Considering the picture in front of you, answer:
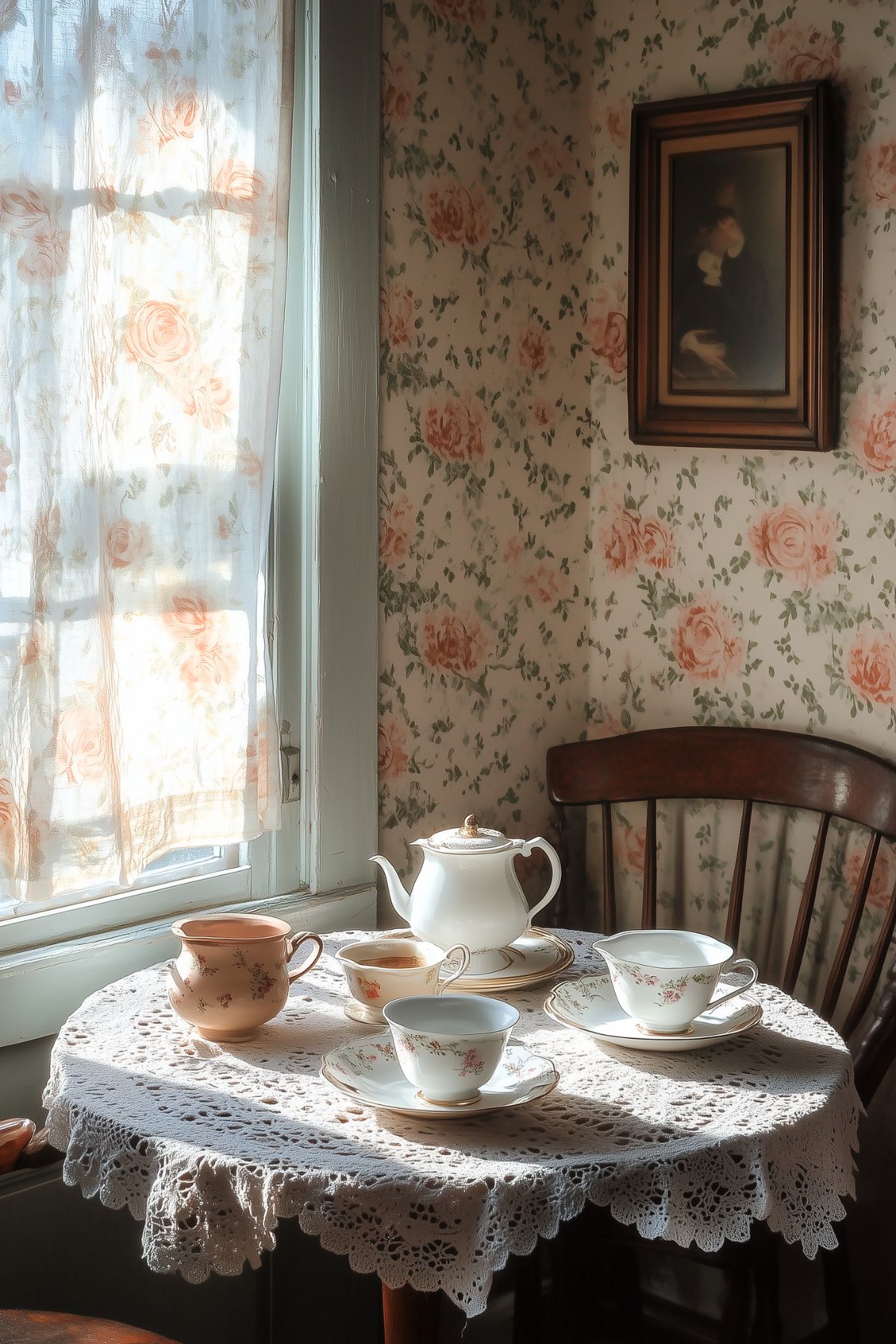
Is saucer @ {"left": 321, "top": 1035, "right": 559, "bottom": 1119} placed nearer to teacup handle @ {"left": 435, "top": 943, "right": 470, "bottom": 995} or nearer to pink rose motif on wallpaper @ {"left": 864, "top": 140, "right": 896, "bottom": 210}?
teacup handle @ {"left": 435, "top": 943, "right": 470, "bottom": 995}

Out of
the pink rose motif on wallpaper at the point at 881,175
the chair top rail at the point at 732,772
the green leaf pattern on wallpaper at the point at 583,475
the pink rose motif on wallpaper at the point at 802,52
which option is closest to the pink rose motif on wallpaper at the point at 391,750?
the green leaf pattern on wallpaper at the point at 583,475

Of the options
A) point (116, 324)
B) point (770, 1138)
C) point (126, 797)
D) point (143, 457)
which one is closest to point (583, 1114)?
point (770, 1138)

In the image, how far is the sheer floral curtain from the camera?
5.24 feet

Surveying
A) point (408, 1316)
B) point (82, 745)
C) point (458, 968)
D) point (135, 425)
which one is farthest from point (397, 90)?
point (408, 1316)

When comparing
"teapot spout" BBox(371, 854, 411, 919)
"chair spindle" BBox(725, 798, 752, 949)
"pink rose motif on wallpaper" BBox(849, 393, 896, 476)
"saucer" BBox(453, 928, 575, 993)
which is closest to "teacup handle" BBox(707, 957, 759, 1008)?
"saucer" BBox(453, 928, 575, 993)

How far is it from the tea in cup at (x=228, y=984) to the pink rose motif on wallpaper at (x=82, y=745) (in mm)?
322

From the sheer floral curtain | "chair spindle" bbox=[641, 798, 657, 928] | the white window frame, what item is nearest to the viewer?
the sheer floral curtain

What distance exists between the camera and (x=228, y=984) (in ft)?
4.61

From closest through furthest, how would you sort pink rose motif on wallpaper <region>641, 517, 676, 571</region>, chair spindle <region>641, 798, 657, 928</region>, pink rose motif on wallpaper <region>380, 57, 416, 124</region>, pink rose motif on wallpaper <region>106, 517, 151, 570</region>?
pink rose motif on wallpaper <region>106, 517, 151, 570</region> → pink rose motif on wallpaper <region>380, 57, 416, 124</region> → chair spindle <region>641, 798, 657, 928</region> → pink rose motif on wallpaper <region>641, 517, 676, 571</region>

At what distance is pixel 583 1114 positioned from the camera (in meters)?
1.25

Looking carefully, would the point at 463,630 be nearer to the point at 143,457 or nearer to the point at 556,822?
the point at 556,822

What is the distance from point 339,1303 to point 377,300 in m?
1.57

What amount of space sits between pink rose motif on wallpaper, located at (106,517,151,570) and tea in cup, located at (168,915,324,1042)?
51 cm

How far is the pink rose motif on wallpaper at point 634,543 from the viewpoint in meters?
2.45
